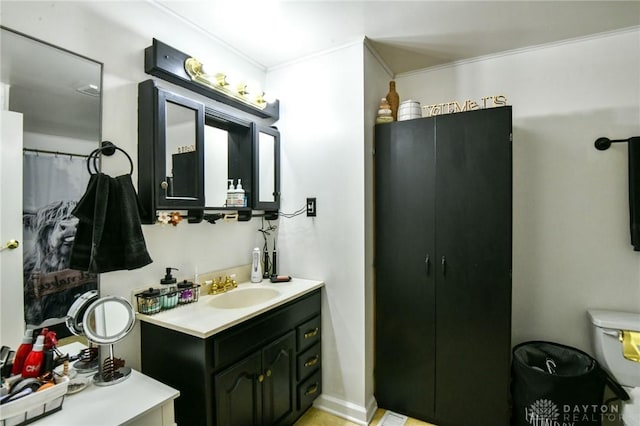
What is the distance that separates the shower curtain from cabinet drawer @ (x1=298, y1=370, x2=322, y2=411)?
128 centimetres

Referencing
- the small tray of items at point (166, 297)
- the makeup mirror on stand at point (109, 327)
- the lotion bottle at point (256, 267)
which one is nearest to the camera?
the makeup mirror on stand at point (109, 327)

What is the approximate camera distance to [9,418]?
913mm

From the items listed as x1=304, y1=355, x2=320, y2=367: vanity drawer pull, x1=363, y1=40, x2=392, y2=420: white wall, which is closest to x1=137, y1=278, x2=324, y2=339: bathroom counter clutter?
x1=363, y1=40, x2=392, y2=420: white wall

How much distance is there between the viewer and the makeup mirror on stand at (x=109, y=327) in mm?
1201

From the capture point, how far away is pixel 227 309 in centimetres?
163

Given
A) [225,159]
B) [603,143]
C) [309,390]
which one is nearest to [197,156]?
[225,159]

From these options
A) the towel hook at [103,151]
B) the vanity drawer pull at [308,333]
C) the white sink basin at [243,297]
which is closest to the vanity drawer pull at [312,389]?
the vanity drawer pull at [308,333]

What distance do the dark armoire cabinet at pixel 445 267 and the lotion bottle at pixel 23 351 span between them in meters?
1.72

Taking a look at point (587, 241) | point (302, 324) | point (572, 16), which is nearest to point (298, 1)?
point (572, 16)

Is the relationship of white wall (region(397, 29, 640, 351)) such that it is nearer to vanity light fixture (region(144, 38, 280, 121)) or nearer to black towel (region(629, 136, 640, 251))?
black towel (region(629, 136, 640, 251))

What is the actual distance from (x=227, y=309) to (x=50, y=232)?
85 cm

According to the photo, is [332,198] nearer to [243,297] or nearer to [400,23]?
[243,297]

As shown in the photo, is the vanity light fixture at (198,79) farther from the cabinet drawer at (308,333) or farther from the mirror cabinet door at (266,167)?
the cabinet drawer at (308,333)

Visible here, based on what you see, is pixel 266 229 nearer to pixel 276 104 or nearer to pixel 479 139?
pixel 276 104
